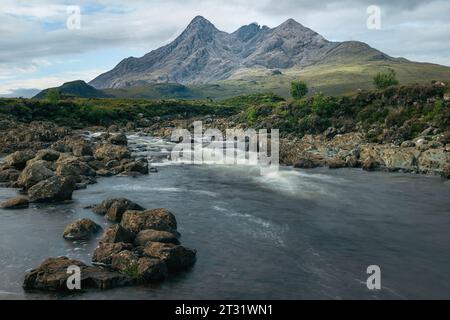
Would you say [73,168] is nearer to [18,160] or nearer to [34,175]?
[34,175]

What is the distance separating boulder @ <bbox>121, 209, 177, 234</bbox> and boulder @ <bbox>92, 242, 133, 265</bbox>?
355 centimetres

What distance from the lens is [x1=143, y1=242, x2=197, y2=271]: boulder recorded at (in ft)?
93.2

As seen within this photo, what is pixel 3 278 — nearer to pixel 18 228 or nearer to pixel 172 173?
pixel 18 228

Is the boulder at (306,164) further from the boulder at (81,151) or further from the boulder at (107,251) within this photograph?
the boulder at (107,251)

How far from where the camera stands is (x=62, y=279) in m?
25.4

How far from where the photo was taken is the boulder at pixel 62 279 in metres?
25.4

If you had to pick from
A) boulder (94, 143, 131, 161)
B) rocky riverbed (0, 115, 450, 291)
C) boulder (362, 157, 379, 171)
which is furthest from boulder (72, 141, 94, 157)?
boulder (362, 157, 379, 171)

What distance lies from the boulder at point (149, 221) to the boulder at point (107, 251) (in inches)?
140

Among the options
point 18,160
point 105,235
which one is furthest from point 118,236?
point 18,160

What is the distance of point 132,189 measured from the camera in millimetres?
53750

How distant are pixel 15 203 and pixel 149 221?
1818 centimetres

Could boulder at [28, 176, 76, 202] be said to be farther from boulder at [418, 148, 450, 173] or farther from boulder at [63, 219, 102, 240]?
boulder at [418, 148, 450, 173]

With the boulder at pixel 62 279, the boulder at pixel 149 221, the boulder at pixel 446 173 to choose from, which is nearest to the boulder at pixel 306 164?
the boulder at pixel 446 173

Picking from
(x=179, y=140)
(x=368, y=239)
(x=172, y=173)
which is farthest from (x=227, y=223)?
(x=179, y=140)
